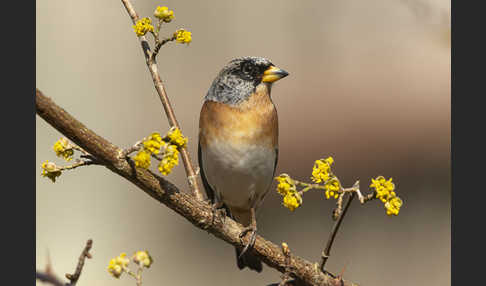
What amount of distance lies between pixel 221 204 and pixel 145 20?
3.26 feet

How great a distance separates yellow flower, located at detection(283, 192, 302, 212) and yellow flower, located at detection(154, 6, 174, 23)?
53 cm

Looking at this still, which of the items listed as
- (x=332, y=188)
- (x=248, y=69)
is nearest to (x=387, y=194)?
(x=332, y=188)

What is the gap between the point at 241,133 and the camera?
86.2 inches

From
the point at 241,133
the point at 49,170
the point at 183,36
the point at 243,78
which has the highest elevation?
the point at 243,78

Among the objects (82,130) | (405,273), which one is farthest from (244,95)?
(405,273)

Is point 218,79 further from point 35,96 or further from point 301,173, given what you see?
point 301,173

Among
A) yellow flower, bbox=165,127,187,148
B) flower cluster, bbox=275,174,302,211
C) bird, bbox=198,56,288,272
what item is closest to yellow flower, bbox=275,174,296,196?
flower cluster, bbox=275,174,302,211

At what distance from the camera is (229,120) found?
2211 mm

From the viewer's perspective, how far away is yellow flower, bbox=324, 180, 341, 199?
4.04 feet

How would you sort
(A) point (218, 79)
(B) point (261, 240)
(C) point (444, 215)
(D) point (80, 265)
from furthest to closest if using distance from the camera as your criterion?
(C) point (444, 215)
(A) point (218, 79)
(B) point (261, 240)
(D) point (80, 265)

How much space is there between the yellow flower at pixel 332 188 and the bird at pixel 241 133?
938mm

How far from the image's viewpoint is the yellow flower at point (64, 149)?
4.17ft

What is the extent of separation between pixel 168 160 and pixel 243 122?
3.54 ft

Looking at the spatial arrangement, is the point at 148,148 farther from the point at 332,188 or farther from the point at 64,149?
the point at 332,188
